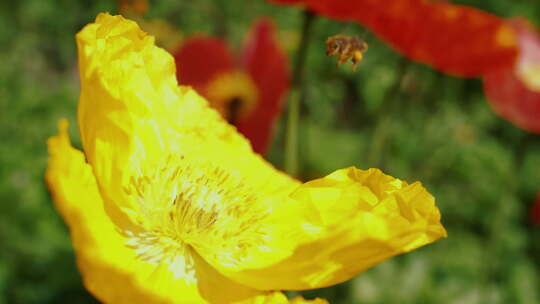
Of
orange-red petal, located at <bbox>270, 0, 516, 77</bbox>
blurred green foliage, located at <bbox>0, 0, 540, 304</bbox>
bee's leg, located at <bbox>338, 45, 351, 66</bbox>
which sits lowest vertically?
blurred green foliage, located at <bbox>0, 0, 540, 304</bbox>

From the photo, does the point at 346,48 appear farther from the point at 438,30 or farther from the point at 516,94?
the point at 516,94

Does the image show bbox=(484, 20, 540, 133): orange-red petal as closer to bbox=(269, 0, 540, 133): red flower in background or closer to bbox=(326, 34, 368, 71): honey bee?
bbox=(269, 0, 540, 133): red flower in background

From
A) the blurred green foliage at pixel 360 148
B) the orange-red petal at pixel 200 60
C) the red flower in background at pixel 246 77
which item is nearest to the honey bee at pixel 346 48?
the blurred green foliage at pixel 360 148

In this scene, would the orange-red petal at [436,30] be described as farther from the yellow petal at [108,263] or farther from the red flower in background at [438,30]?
the yellow petal at [108,263]

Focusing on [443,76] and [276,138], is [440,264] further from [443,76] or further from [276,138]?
[443,76]

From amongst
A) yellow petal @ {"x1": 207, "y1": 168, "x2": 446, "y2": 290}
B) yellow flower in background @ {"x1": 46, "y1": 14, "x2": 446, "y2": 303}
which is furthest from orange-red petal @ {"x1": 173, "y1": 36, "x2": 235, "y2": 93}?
yellow petal @ {"x1": 207, "y1": 168, "x2": 446, "y2": 290}

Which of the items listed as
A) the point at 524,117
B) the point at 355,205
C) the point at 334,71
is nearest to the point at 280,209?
the point at 355,205
